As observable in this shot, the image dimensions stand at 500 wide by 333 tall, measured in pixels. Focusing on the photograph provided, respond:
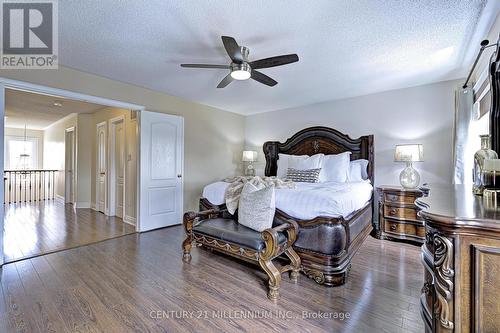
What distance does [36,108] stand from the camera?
577 cm

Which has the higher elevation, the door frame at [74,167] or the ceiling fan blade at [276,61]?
the ceiling fan blade at [276,61]

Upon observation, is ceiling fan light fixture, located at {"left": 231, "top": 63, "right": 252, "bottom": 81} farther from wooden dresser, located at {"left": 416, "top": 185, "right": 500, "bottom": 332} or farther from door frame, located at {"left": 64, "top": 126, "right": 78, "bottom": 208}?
door frame, located at {"left": 64, "top": 126, "right": 78, "bottom": 208}

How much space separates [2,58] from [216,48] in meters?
2.56

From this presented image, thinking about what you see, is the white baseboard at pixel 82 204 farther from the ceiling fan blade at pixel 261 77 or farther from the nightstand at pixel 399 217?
the nightstand at pixel 399 217

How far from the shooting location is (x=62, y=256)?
298 centimetres

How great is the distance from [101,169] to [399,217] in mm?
6500

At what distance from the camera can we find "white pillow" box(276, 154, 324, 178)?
4.27 meters

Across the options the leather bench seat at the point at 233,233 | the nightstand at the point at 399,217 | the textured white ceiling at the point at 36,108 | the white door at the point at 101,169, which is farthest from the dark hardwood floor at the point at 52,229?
the nightstand at the point at 399,217

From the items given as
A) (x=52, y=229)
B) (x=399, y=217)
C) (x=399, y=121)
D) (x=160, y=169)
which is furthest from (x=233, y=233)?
(x=52, y=229)

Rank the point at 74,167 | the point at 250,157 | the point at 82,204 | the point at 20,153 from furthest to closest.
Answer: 1. the point at 20,153
2. the point at 74,167
3. the point at 82,204
4. the point at 250,157

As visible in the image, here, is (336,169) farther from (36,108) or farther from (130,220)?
(36,108)

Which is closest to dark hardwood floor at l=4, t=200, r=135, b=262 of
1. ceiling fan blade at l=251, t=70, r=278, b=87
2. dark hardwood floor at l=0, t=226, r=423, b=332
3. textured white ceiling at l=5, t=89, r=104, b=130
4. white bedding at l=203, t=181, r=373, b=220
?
dark hardwood floor at l=0, t=226, r=423, b=332

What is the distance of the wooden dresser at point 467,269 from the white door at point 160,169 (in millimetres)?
4112

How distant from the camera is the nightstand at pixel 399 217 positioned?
3516 millimetres
